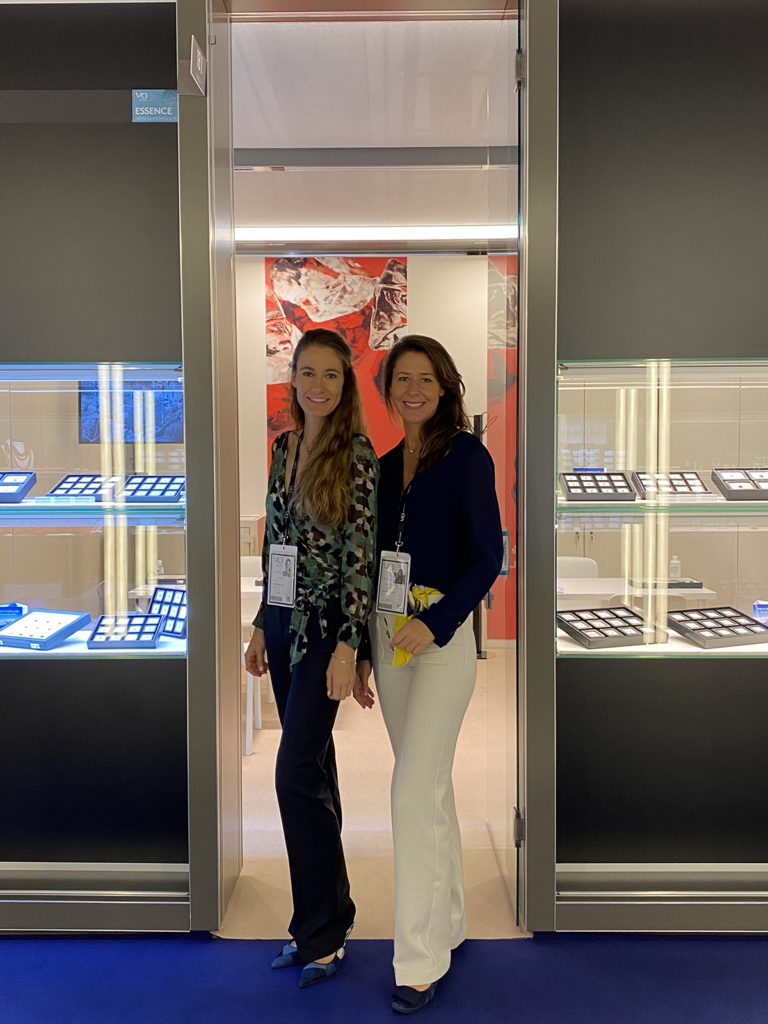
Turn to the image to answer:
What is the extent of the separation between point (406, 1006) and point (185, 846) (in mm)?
960

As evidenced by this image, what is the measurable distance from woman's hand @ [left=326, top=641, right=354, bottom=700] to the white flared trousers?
15 centimetres

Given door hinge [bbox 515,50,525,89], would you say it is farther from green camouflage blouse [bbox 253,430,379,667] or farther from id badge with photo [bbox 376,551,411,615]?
id badge with photo [bbox 376,551,411,615]

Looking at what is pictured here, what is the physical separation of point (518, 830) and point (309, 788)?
0.75 metres

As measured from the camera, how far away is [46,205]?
2709mm

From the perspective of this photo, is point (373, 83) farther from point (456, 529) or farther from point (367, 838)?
point (367, 838)

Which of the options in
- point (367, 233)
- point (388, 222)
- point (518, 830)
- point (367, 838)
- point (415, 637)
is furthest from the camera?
point (367, 233)

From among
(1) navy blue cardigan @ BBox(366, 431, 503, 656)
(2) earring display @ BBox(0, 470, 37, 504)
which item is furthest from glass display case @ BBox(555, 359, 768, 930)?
(2) earring display @ BBox(0, 470, 37, 504)

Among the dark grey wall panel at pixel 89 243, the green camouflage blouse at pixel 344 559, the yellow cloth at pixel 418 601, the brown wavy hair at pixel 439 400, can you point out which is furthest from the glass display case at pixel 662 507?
the dark grey wall panel at pixel 89 243

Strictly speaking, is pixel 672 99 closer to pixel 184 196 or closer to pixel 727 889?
pixel 184 196

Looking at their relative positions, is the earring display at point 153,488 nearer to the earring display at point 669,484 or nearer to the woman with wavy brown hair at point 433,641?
the woman with wavy brown hair at point 433,641

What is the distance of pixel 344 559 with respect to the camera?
221 cm

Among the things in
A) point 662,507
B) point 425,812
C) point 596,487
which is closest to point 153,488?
Answer: point 425,812

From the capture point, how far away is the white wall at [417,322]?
642cm

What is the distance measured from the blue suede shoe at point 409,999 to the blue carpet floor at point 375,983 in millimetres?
23
